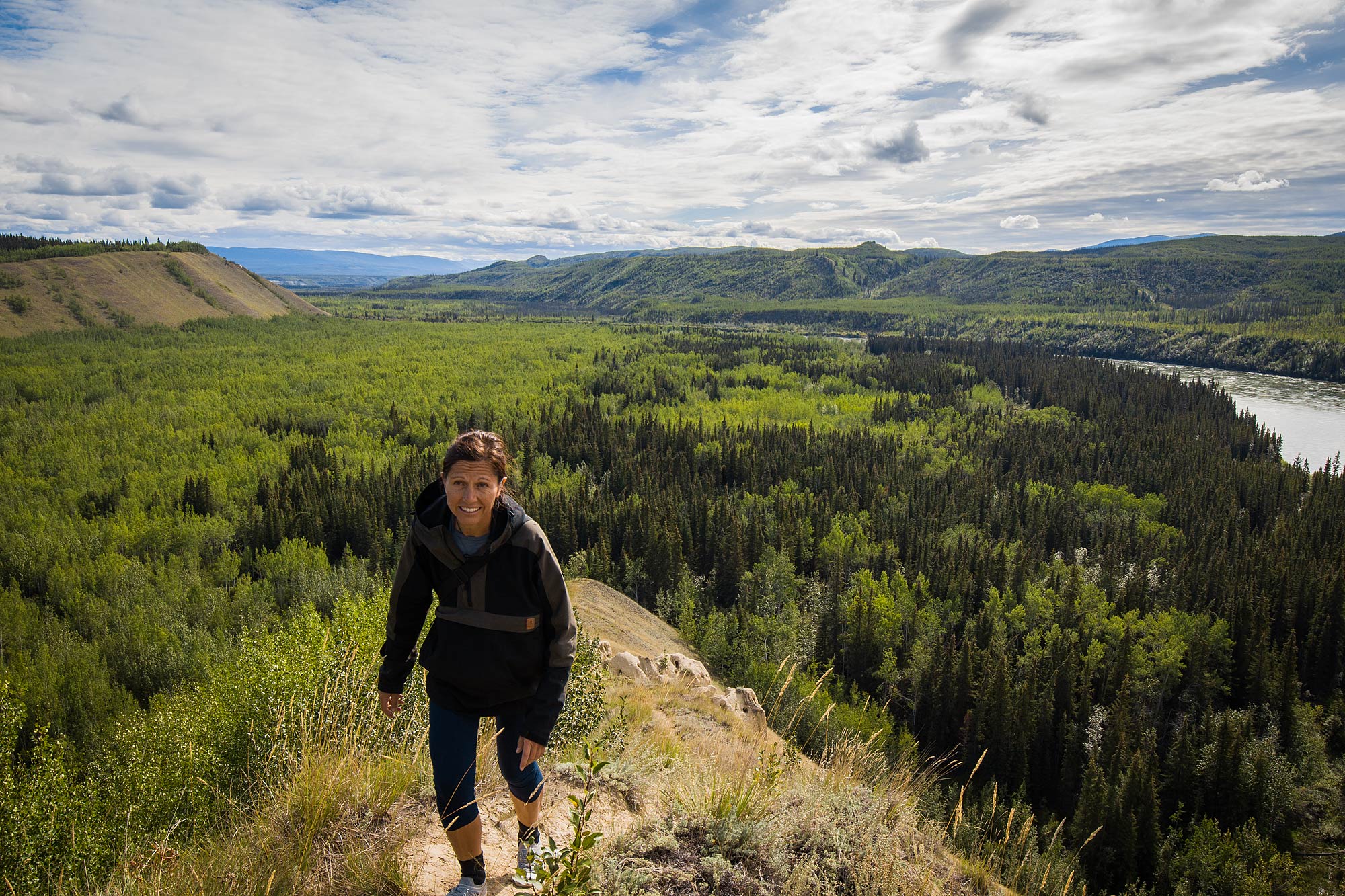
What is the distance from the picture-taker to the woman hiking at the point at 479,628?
5.67 meters

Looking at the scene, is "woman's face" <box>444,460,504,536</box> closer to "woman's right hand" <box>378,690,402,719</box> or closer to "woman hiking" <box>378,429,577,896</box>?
"woman hiking" <box>378,429,577,896</box>

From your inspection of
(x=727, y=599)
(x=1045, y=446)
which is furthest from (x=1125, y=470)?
(x=727, y=599)

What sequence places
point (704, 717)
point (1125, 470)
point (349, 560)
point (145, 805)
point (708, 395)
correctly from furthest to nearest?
1. point (708, 395)
2. point (1125, 470)
3. point (349, 560)
4. point (704, 717)
5. point (145, 805)

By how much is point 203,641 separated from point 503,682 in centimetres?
3890

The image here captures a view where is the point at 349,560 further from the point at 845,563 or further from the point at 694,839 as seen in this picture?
the point at 694,839

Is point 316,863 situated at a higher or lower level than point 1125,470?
higher

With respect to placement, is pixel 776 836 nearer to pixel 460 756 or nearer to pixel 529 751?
pixel 529 751

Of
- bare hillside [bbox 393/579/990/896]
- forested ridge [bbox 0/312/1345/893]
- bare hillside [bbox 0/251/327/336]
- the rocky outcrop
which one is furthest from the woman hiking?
bare hillside [bbox 0/251/327/336]

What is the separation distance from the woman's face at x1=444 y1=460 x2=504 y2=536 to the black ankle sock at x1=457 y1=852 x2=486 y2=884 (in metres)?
2.98

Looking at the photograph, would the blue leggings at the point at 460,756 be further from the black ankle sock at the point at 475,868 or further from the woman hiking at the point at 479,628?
the black ankle sock at the point at 475,868

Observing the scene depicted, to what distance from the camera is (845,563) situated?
216 ft

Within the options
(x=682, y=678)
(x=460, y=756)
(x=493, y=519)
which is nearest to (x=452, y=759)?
(x=460, y=756)

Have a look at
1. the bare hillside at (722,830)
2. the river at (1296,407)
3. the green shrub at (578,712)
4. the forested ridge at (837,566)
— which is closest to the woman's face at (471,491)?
the bare hillside at (722,830)

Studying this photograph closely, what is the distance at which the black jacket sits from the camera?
18.7ft
